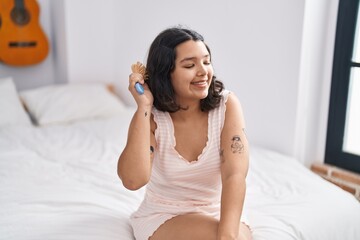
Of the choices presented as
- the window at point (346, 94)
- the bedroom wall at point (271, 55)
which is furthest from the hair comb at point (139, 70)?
the window at point (346, 94)

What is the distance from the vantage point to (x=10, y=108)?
2.67 meters

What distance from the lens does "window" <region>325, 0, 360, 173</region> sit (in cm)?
198

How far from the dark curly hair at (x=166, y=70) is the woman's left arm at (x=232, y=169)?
71 millimetres

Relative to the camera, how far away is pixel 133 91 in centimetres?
131

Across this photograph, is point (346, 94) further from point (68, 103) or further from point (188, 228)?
point (68, 103)

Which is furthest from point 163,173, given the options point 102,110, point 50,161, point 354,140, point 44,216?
point 102,110

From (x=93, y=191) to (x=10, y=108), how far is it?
124cm

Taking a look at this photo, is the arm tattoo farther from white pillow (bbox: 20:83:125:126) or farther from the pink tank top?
white pillow (bbox: 20:83:125:126)

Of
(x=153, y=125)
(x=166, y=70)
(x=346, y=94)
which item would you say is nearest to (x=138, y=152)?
(x=153, y=125)

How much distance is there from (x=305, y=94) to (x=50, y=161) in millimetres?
1339

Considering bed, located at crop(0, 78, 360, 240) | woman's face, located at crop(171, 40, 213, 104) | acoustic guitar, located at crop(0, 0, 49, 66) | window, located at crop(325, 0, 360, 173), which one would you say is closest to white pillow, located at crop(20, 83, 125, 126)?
bed, located at crop(0, 78, 360, 240)

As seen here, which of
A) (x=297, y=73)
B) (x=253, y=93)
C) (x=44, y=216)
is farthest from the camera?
(x=253, y=93)

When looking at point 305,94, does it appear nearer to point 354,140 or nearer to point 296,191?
point 354,140

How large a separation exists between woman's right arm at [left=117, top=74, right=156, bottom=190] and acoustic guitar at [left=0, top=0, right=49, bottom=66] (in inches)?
78.0
